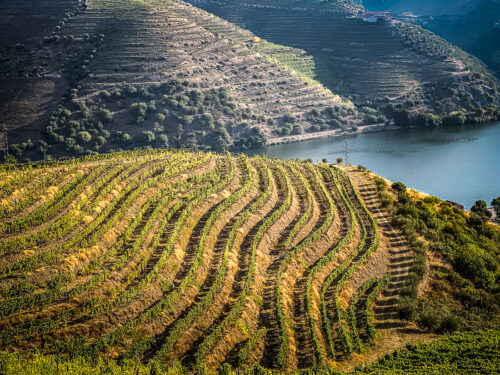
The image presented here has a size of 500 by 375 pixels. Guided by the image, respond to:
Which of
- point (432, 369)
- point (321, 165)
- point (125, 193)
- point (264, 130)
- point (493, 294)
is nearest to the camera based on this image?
point (432, 369)

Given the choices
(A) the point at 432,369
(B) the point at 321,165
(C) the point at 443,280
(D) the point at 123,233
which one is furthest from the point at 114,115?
(A) the point at 432,369

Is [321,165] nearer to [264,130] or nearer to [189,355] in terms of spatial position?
[189,355]

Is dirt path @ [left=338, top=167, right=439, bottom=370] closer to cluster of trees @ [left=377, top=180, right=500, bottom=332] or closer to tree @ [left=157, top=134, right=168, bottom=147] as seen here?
cluster of trees @ [left=377, top=180, right=500, bottom=332]

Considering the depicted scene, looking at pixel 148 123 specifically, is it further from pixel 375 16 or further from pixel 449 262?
pixel 375 16

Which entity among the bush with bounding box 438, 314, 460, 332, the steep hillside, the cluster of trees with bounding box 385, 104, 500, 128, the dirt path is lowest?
the cluster of trees with bounding box 385, 104, 500, 128

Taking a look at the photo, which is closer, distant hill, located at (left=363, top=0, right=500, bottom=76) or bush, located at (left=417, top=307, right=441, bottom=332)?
bush, located at (left=417, top=307, right=441, bottom=332)

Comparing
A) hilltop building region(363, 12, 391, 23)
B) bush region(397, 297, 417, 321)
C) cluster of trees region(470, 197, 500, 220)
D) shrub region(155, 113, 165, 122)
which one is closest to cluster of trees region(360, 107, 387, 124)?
hilltop building region(363, 12, 391, 23)
